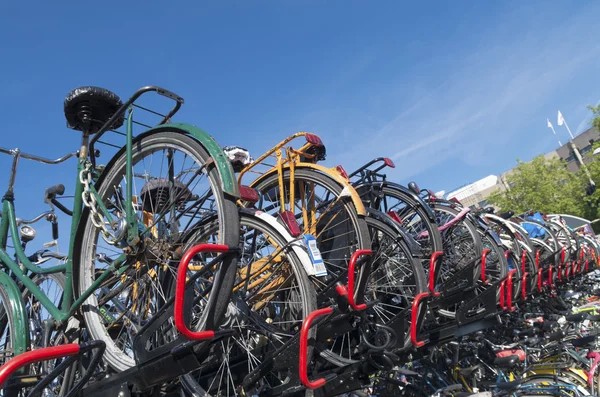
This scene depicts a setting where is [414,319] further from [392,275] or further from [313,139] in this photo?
[313,139]

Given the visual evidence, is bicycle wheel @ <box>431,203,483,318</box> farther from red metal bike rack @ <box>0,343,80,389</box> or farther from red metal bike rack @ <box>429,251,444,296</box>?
red metal bike rack @ <box>0,343,80,389</box>

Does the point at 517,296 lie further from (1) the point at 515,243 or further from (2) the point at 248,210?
(2) the point at 248,210

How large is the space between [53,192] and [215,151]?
6.70ft

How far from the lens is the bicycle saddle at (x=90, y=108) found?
2803 mm

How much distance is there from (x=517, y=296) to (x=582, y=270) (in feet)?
19.3

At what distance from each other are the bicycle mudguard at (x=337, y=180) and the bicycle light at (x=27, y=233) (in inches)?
73.4

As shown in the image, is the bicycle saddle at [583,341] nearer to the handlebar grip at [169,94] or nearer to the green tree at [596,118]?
the handlebar grip at [169,94]

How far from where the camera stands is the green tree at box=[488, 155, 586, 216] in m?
30.3

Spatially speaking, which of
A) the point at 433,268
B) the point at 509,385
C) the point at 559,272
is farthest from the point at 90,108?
the point at 559,272

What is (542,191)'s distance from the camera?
101ft

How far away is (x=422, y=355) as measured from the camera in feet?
14.9

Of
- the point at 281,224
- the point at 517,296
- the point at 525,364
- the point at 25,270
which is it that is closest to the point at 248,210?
the point at 281,224

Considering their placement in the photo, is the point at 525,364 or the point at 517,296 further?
the point at 517,296

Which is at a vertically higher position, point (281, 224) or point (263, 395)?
point (281, 224)
